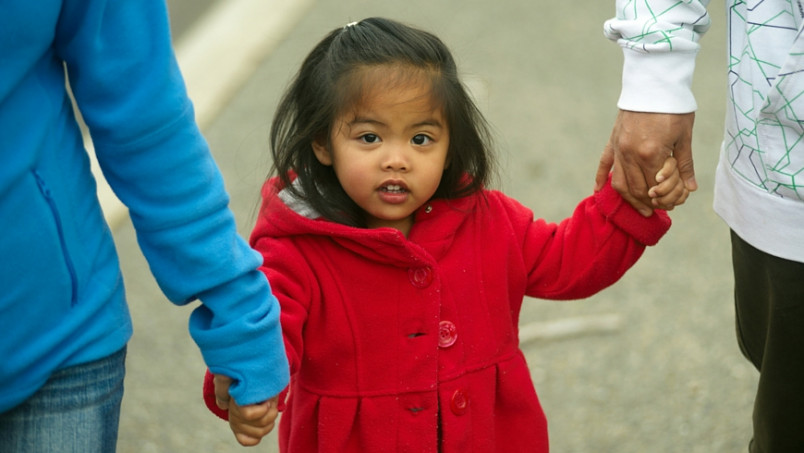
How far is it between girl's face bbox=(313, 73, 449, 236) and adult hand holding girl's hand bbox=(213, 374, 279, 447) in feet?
1.62

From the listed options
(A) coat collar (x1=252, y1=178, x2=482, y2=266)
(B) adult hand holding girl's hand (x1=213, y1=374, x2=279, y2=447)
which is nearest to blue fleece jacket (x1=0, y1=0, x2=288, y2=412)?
(B) adult hand holding girl's hand (x1=213, y1=374, x2=279, y2=447)

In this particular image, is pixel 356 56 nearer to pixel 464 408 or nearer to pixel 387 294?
pixel 387 294

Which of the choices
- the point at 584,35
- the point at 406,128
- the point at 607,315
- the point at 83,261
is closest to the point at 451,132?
the point at 406,128

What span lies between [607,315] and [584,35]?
3.02 metres

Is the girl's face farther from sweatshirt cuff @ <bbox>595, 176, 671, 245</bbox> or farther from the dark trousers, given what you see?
the dark trousers

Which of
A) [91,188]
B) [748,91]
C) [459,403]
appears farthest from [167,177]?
[748,91]

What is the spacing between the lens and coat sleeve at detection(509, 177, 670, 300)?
2480 millimetres

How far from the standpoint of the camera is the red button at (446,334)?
239cm

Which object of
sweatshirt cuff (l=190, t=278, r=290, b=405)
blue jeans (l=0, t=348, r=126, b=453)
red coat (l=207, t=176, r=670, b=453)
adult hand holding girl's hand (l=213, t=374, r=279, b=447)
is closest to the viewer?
blue jeans (l=0, t=348, r=126, b=453)

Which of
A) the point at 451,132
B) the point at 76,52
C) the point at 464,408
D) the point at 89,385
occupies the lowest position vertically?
the point at 464,408

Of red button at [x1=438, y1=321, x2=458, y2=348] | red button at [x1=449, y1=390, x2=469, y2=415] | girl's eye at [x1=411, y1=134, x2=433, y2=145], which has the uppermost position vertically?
girl's eye at [x1=411, y1=134, x2=433, y2=145]

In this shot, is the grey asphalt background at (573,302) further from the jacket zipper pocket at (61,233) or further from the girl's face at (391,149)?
the jacket zipper pocket at (61,233)

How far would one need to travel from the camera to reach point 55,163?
174 centimetres

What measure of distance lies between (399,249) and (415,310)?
14 cm
